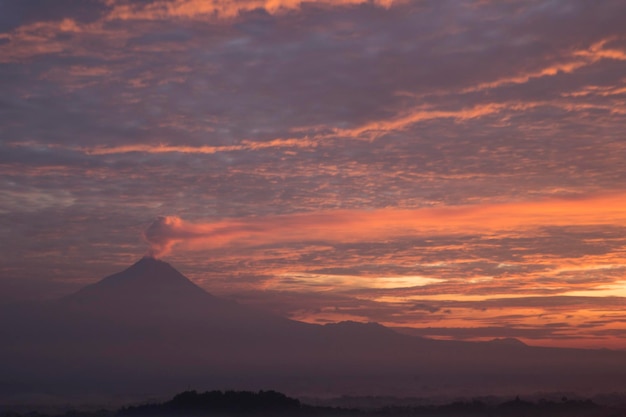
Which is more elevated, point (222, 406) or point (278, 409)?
point (222, 406)

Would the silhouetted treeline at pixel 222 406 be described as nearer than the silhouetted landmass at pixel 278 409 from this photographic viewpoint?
No

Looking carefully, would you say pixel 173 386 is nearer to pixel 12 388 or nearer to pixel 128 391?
pixel 128 391

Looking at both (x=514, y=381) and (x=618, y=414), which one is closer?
(x=618, y=414)

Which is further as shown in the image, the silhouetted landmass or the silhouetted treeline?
the silhouetted treeline

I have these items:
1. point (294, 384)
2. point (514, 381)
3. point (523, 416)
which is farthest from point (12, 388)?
point (523, 416)

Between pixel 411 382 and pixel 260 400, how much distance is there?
141592mm

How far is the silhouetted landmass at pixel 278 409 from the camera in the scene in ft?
176

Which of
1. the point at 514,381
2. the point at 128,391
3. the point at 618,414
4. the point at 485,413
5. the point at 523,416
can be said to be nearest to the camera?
the point at 618,414

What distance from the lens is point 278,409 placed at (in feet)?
182

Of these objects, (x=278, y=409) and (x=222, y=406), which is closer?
(x=278, y=409)

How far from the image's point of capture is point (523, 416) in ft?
173

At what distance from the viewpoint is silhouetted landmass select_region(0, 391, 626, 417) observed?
53500mm

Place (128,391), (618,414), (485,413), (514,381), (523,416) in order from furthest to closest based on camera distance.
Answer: (514,381)
(128,391)
(485,413)
(523,416)
(618,414)

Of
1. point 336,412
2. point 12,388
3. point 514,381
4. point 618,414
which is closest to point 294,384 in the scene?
point 514,381
